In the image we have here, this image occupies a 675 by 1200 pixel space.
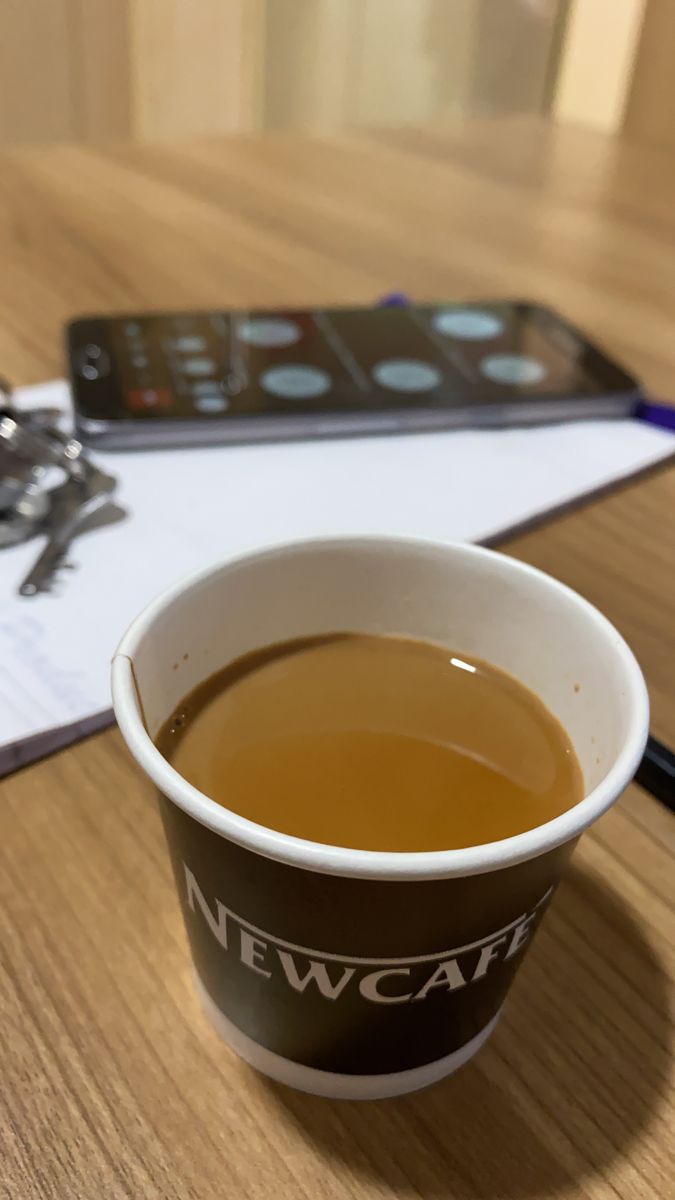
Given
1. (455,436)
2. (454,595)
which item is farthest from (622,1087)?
(455,436)

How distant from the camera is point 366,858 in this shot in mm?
223

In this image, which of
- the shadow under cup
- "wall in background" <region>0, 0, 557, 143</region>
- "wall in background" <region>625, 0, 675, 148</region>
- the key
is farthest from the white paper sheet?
"wall in background" <region>0, 0, 557, 143</region>

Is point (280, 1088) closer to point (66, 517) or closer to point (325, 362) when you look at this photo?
point (66, 517)

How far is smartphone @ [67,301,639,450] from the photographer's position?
615 mm

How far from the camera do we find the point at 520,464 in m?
0.61

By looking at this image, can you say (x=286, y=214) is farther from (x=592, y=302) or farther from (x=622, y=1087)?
(x=622, y=1087)

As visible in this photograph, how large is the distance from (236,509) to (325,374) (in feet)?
0.52

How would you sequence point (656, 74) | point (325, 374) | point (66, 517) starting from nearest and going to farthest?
point (66, 517), point (325, 374), point (656, 74)

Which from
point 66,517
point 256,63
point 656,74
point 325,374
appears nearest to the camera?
point 66,517

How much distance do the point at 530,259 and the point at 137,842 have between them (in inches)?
29.1

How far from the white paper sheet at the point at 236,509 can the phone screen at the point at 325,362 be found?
0.03 metres

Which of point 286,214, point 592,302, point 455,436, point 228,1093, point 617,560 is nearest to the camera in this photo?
point 228,1093

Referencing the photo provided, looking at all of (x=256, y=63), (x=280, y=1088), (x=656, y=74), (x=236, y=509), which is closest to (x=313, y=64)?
(x=256, y=63)

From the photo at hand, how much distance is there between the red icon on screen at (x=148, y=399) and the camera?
614 millimetres
